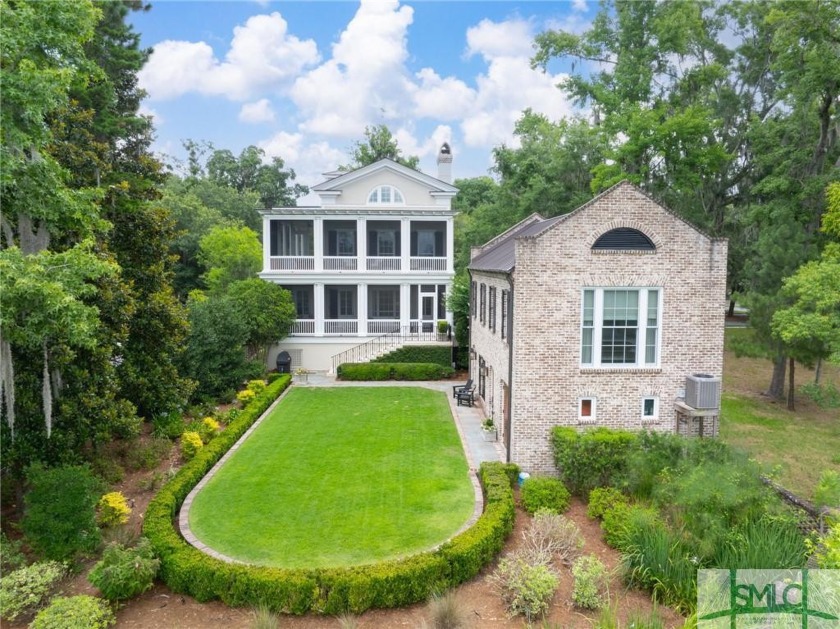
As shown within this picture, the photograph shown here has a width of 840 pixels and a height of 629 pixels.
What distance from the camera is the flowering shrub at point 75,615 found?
23.2ft

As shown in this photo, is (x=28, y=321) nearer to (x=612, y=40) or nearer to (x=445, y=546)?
(x=445, y=546)

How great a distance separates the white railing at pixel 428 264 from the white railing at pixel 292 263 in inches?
211

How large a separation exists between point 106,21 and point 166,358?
1378 centimetres

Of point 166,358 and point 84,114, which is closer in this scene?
point 84,114

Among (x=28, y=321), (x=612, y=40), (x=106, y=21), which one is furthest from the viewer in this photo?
(x=612, y=40)

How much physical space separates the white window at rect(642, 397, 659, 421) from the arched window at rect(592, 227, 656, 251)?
12.4ft

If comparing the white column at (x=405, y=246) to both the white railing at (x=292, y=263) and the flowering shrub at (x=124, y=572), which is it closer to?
the white railing at (x=292, y=263)

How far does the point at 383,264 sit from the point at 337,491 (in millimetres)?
16587

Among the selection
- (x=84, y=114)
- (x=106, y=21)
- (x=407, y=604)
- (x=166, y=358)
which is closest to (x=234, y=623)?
Result: (x=407, y=604)

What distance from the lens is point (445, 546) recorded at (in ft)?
28.6

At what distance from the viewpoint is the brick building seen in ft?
40.6

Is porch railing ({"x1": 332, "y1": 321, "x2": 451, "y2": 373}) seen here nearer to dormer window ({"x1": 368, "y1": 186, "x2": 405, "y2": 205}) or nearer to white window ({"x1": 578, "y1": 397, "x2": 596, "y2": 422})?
dormer window ({"x1": 368, "y1": 186, "x2": 405, "y2": 205})

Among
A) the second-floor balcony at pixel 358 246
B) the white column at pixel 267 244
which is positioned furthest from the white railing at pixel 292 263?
the white column at pixel 267 244

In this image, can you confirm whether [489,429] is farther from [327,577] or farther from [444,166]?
[444,166]
